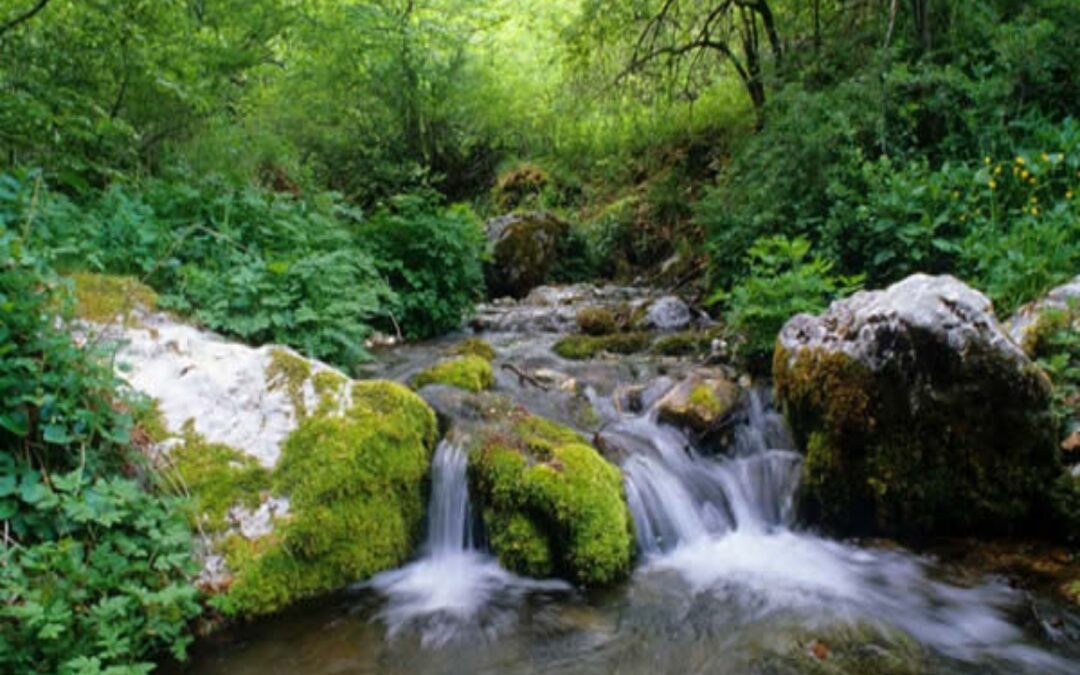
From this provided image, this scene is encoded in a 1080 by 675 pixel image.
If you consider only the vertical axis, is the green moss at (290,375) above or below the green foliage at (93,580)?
above

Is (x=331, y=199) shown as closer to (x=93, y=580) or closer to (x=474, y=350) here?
(x=474, y=350)

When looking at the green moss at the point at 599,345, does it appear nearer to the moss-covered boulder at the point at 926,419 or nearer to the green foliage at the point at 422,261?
the green foliage at the point at 422,261

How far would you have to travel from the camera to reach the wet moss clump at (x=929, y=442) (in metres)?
3.27

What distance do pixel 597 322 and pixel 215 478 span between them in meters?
5.02

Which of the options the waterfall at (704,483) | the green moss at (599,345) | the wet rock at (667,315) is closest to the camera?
the waterfall at (704,483)

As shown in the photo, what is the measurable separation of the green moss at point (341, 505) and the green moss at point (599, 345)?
2.92 m

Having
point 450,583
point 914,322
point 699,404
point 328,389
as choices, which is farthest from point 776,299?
point 328,389

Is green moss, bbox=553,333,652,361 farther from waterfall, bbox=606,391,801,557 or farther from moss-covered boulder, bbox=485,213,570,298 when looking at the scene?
moss-covered boulder, bbox=485,213,570,298

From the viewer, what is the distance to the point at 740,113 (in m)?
9.84

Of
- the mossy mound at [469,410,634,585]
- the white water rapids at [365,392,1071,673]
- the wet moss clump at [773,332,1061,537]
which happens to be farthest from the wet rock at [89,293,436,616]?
the wet moss clump at [773,332,1061,537]

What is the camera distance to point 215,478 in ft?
9.61

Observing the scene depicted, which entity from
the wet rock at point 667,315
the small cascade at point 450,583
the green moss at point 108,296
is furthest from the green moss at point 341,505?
the wet rock at point 667,315

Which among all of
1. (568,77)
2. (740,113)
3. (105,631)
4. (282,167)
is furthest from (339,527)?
(740,113)

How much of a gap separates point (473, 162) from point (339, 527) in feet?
43.7
